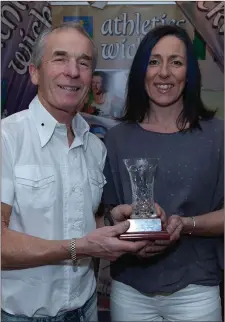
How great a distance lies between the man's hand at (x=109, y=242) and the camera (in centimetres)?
111

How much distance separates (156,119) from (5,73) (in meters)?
0.46

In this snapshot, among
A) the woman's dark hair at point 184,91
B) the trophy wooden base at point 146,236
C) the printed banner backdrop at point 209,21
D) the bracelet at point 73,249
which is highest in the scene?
the printed banner backdrop at point 209,21

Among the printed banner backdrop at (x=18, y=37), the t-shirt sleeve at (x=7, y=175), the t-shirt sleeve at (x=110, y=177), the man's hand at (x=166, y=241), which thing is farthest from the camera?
the printed banner backdrop at (x=18, y=37)

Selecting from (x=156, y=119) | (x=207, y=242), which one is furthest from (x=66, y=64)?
(x=207, y=242)

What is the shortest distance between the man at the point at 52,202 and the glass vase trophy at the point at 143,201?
0.03 m

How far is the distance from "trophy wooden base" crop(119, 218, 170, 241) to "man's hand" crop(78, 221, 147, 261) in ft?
Answer: 0.04

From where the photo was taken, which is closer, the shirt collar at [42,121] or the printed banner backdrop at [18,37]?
the shirt collar at [42,121]

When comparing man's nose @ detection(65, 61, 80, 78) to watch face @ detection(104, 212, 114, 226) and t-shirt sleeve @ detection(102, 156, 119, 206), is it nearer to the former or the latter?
t-shirt sleeve @ detection(102, 156, 119, 206)

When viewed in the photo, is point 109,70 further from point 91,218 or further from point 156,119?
point 91,218

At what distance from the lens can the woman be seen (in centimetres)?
121

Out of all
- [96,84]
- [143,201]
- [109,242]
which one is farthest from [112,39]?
[109,242]

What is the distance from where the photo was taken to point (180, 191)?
1232 millimetres

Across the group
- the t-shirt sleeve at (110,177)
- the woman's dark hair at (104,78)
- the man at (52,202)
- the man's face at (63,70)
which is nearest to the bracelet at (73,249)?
the man at (52,202)

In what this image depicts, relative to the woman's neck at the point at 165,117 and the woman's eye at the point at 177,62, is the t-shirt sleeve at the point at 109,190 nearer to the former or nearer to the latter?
the woman's neck at the point at 165,117
